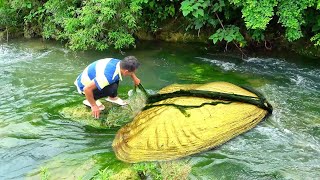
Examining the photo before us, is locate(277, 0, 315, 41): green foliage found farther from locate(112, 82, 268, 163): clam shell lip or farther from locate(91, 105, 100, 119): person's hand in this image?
locate(91, 105, 100, 119): person's hand

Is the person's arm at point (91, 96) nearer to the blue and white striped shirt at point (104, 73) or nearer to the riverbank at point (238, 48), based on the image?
the blue and white striped shirt at point (104, 73)

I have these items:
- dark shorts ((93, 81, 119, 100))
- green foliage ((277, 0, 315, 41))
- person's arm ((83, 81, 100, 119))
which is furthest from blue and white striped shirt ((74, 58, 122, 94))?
green foliage ((277, 0, 315, 41))

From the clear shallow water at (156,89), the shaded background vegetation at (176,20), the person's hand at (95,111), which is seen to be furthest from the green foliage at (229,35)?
the person's hand at (95,111)

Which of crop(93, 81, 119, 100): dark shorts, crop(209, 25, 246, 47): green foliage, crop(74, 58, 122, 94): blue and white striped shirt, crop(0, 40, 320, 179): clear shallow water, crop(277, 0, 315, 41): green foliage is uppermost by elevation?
crop(277, 0, 315, 41): green foliage

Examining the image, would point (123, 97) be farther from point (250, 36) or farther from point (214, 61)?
point (250, 36)

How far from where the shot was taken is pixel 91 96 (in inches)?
226

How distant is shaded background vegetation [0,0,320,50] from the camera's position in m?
7.47

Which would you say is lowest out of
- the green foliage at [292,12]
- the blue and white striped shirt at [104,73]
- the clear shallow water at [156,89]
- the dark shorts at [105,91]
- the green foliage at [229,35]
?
the clear shallow water at [156,89]

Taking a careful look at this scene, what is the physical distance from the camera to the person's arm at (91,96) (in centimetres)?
563

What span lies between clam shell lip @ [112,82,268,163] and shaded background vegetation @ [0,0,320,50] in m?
2.21

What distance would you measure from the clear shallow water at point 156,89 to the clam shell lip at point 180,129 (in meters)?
0.14

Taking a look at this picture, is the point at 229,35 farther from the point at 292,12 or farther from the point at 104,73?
the point at 104,73

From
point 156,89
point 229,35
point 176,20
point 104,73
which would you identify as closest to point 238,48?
point 229,35

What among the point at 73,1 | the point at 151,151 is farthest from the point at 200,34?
the point at 151,151
